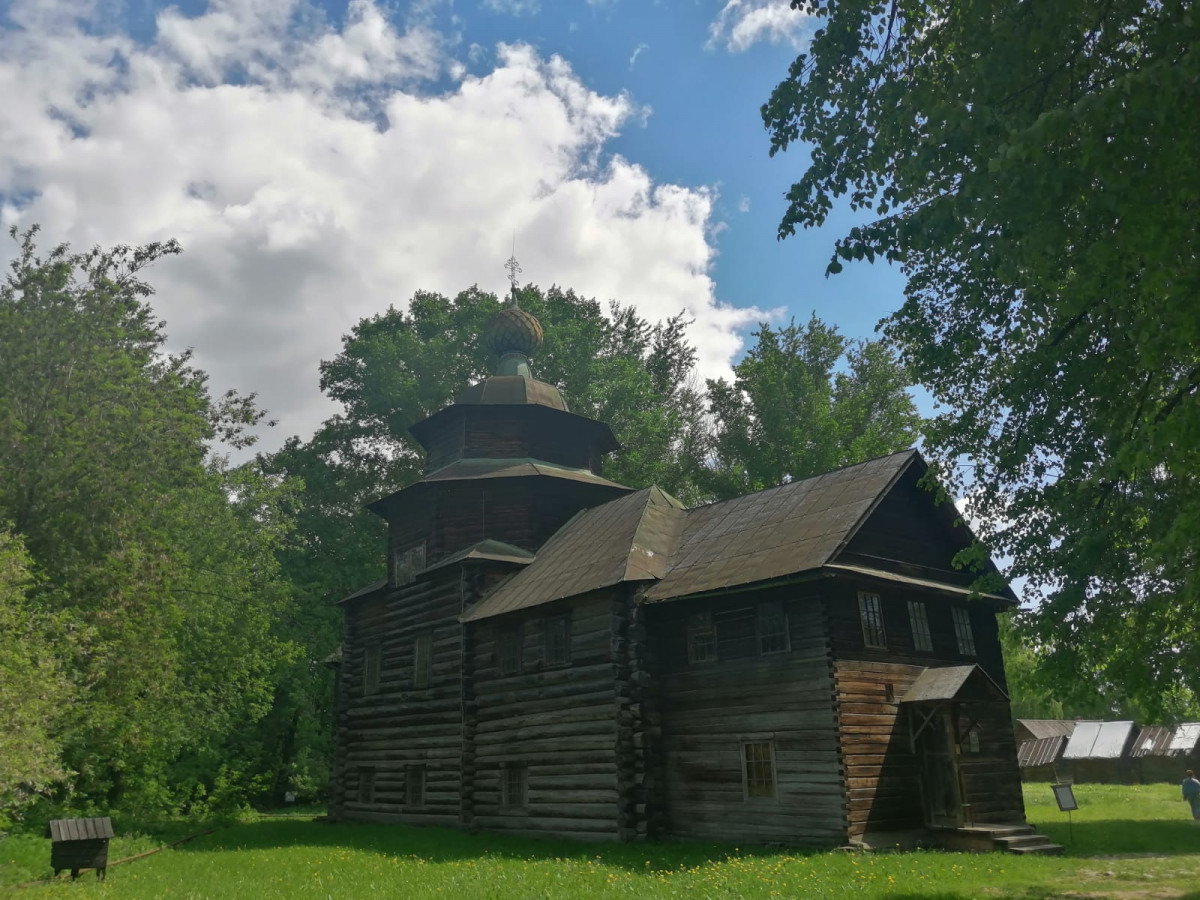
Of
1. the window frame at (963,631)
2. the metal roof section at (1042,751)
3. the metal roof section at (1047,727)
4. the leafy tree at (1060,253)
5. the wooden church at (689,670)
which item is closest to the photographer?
the leafy tree at (1060,253)

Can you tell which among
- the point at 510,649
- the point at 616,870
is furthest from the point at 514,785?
the point at 616,870

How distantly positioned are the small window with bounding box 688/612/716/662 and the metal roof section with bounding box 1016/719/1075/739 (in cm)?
4413

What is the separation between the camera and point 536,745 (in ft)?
71.0

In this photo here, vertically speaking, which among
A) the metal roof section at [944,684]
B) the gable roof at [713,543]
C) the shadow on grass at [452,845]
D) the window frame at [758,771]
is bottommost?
the shadow on grass at [452,845]

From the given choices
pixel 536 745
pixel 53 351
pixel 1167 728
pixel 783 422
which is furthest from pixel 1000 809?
pixel 1167 728

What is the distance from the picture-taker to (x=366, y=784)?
2717 centimetres

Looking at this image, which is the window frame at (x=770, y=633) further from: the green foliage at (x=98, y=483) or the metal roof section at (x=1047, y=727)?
the metal roof section at (x=1047, y=727)

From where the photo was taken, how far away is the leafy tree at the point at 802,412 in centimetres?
3778

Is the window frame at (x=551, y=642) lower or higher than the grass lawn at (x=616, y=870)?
higher

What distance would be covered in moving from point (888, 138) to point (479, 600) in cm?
1708

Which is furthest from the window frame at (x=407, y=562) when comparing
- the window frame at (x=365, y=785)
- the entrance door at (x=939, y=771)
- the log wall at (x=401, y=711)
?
the entrance door at (x=939, y=771)

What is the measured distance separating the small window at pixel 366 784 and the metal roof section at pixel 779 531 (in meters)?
11.9

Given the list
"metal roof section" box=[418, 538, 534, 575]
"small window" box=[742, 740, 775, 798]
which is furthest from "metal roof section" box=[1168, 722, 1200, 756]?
"metal roof section" box=[418, 538, 534, 575]

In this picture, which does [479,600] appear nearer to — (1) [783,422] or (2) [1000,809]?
(2) [1000,809]
